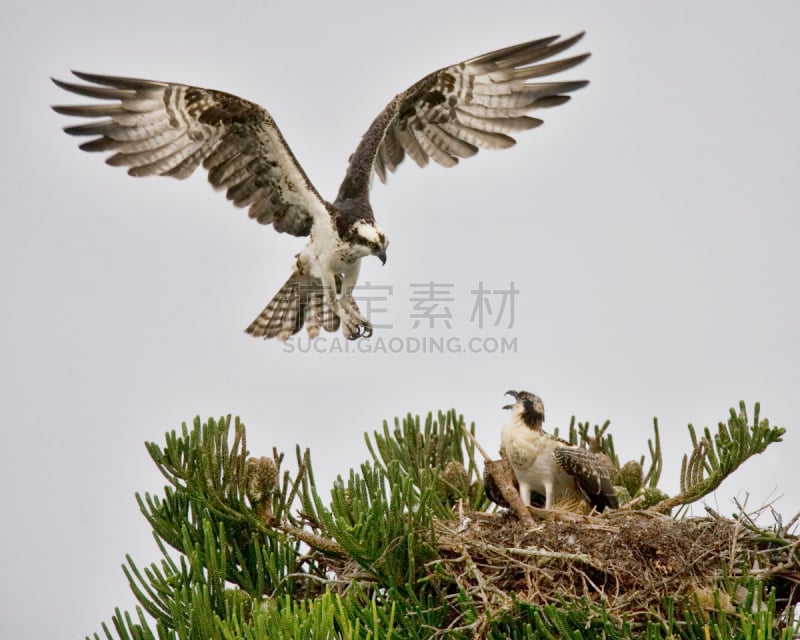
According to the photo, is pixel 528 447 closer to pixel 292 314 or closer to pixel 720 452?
pixel 720 452

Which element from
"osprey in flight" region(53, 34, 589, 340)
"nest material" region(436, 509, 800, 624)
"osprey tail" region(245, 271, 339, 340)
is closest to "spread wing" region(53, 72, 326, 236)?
"osprey in flight" region(53, 34, 589, 340)

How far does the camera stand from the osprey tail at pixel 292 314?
909cm

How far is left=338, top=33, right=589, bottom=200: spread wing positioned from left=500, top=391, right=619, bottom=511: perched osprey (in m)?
2.78

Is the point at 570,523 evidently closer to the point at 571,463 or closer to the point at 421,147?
the point at 571,463

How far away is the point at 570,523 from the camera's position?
234 inches

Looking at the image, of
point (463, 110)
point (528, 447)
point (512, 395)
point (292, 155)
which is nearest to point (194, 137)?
point (292, 155)

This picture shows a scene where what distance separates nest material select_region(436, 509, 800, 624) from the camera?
5383mm

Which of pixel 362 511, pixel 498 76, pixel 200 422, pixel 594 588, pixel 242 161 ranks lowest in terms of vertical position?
pixel 594 588

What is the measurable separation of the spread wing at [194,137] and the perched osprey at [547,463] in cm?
268

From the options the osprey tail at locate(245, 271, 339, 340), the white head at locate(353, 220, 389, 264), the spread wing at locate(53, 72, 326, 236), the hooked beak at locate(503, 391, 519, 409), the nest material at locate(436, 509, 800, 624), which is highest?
the spread wing at locate(53, 72, 326, 236)

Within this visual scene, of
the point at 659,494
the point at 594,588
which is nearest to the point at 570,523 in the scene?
the point at 594,588

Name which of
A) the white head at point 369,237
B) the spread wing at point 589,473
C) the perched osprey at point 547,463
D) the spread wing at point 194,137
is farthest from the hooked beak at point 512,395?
the spread wing at point 194,137

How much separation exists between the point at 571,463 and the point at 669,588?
121 cm

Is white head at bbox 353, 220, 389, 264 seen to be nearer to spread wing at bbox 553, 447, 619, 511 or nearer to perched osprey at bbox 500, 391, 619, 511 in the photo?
perched osprey at bbox 500, 391, 619, 511
